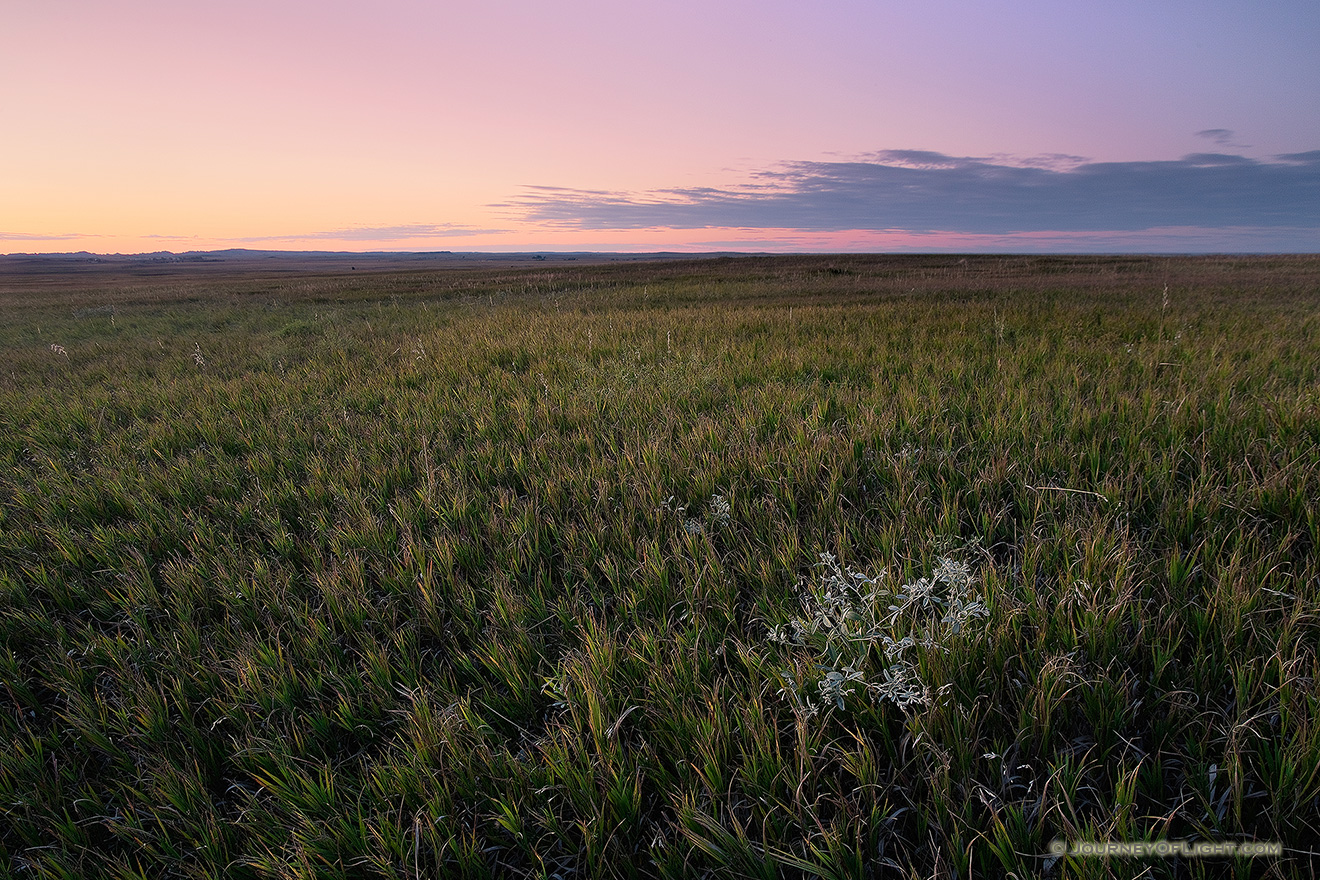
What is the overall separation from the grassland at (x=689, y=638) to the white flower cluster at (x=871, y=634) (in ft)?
0.06

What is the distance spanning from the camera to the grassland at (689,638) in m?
1.21

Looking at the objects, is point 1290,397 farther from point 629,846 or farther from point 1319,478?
point 629,846

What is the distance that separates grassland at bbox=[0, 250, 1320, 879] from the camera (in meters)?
1.21

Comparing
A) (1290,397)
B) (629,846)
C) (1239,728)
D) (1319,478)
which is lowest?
(629,846)

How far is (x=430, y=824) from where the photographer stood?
4.10 ft

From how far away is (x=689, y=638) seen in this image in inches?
67.4

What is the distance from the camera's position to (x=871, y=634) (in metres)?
1.54

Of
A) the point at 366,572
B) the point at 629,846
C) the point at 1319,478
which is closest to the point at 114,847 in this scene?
the point at 366,572

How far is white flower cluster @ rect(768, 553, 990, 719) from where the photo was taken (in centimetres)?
137

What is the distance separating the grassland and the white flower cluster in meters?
0.02

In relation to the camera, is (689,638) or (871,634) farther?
(689,638)

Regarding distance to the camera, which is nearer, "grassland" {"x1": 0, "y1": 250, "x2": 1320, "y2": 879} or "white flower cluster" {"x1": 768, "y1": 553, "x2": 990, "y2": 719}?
"grassland" {"x1": 0, "y1": 250, "x2": 1320, "y2": 879}

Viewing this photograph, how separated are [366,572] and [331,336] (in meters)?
9.18

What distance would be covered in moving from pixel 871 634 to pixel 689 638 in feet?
1.78
